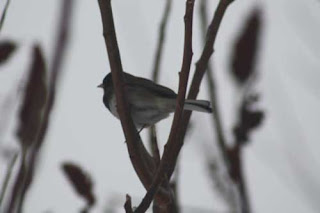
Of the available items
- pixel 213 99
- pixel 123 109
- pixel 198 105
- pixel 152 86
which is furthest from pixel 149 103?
pixel 123 109

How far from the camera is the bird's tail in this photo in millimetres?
2086

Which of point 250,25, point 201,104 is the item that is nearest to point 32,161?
point 250,25

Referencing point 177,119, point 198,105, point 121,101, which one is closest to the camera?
point 177,119

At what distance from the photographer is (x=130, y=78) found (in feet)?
10.2

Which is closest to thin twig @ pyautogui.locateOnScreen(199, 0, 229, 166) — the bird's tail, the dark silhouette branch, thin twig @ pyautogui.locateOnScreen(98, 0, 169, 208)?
the bird's tail

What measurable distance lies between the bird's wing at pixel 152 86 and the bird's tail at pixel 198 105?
50 cm

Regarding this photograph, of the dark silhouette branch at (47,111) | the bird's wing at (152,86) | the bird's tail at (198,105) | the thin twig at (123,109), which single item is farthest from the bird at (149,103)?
the dark silhouette branch at (47,111)

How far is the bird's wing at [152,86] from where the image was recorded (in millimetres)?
2742

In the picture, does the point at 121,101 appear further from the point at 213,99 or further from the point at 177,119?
the point at 213,99

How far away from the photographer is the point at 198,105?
A: 2160mm

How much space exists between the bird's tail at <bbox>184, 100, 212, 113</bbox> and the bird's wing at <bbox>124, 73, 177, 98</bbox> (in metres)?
0.50

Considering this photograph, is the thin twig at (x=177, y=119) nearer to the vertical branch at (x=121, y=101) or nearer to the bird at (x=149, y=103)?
the vertical branch at (x=121, y=101)

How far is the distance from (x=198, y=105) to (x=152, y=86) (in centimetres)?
73

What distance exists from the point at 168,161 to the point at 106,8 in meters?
0.46
